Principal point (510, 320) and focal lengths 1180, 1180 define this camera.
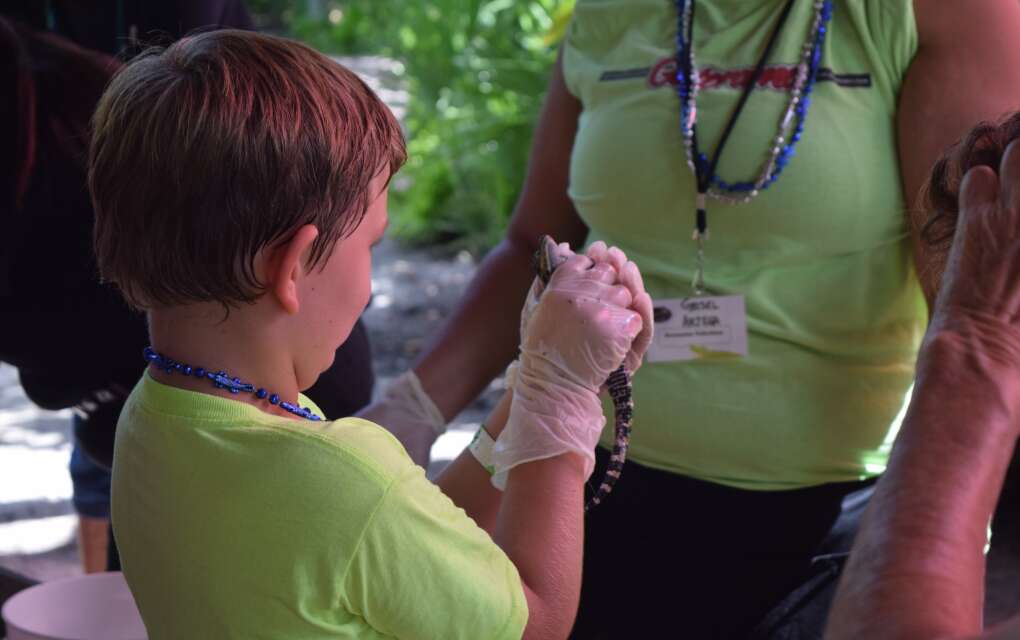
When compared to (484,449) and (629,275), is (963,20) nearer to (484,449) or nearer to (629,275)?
(629,275)

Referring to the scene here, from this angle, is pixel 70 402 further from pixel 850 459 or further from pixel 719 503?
pixel 850 459

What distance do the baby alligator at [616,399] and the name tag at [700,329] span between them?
0.32 m

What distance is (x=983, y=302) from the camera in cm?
94

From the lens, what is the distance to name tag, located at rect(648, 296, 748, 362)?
156 centimetres

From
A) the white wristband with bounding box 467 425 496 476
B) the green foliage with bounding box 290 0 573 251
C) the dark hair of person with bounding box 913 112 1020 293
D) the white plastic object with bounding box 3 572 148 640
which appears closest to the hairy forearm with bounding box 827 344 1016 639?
the dark hair of person with bounding box 913 112 1020 293

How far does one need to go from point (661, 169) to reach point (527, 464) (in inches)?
23.8

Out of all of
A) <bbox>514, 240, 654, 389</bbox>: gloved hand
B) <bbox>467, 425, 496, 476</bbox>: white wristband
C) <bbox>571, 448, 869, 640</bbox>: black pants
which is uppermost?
<bbox>514, 240, 654, 389</bbox>: gloved hand

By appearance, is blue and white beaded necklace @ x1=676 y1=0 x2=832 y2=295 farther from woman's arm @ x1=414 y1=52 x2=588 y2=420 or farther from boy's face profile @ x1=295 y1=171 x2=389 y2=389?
boy's face profile @ x1=295 y1=171 x2=389 y2=389

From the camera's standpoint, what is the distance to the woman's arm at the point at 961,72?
1428mm

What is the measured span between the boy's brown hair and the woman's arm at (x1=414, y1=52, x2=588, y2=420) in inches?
30.2

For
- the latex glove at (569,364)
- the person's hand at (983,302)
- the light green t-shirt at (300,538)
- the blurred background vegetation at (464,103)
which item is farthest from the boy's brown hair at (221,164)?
the blurred background vegetation at (464,103)

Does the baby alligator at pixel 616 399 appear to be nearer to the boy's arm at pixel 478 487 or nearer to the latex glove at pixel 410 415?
the boy's arm at pixel 478 487

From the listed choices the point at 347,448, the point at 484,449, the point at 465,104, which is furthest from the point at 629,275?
the point at 465,104

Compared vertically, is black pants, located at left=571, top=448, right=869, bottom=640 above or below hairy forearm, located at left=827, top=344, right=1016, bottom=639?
below
